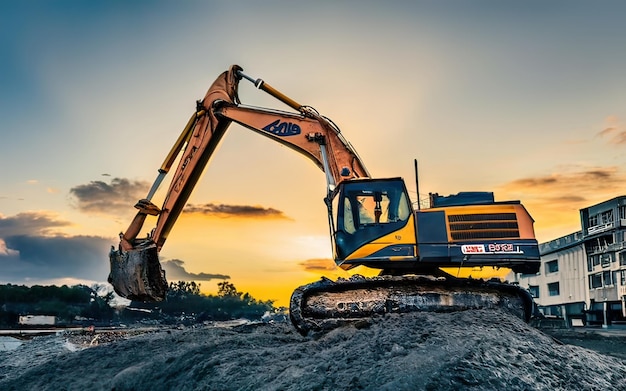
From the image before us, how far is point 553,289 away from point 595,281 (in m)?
5.76

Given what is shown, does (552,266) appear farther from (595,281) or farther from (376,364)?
(376,364)

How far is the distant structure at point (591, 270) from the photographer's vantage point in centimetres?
2878

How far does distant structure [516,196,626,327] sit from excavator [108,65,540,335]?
20044 millimetres

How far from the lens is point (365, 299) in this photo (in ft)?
19.4

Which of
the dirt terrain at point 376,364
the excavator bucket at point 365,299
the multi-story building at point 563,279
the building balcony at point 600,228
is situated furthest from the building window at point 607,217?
the dirt terrain at point 376,364

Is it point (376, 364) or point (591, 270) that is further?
point (591, 270)

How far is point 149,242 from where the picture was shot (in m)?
11.0

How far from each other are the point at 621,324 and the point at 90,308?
24127 mm

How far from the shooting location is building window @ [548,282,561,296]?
36375mm

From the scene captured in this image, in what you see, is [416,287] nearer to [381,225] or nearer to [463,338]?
[381,225]

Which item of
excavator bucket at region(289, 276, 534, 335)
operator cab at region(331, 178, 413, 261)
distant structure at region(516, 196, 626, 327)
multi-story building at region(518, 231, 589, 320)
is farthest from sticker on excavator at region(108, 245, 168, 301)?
multi-story building at region(518, 231, 589, 320)

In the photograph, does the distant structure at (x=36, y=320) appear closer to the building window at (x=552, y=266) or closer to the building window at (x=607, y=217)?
the building window at (x=607, y=217)

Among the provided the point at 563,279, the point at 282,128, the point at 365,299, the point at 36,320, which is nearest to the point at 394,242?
the point at 365,299

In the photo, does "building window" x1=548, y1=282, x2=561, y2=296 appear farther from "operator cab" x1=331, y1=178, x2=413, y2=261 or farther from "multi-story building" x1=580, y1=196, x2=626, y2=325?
"operator cab" x1=331, y1=178, x2=413, y2=261
